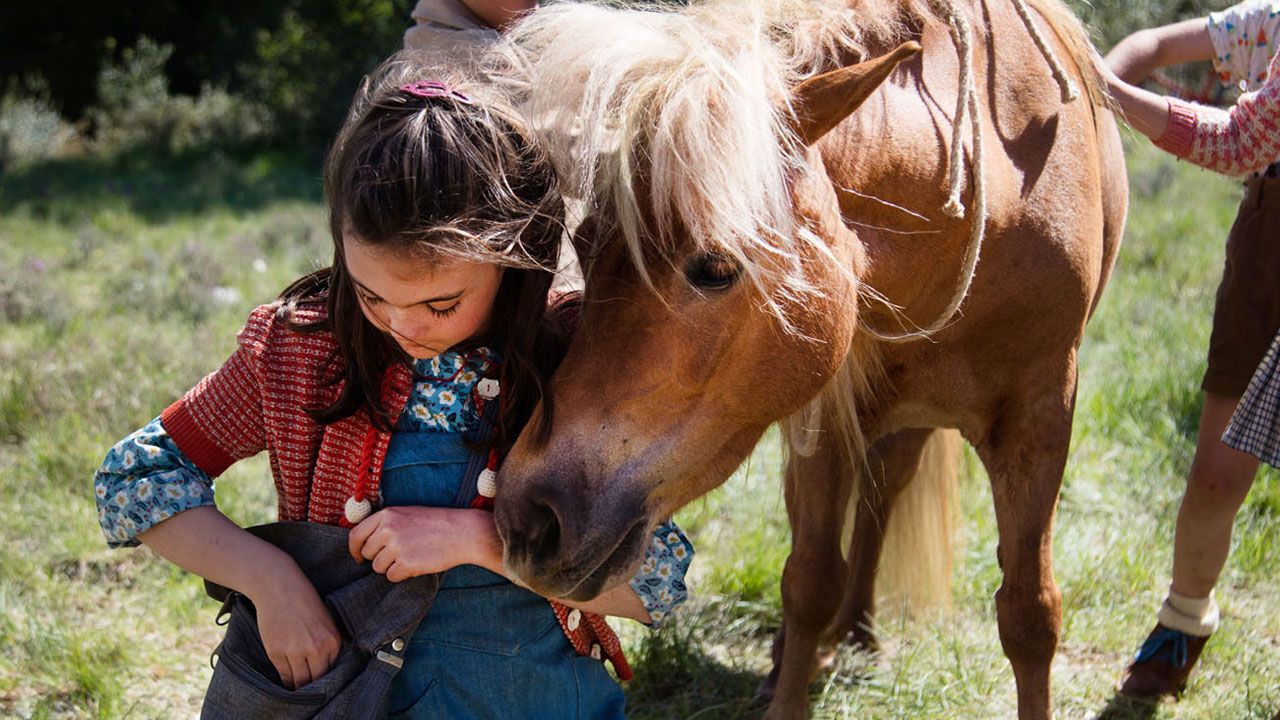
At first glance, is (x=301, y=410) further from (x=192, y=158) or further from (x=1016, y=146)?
(x=192, y=158)

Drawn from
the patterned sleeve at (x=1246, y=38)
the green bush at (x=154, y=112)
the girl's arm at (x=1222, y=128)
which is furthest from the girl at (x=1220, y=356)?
the green bush at (x=154, y=112)

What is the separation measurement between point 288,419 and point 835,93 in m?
0.98

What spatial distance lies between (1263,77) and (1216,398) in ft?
2.58

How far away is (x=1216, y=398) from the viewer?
2.74m

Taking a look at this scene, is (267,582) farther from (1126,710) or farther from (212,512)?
(1126,710)

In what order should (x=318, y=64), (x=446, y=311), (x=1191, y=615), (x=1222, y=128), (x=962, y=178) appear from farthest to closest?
(x=318, y=64) < (x=1191, y=615) < (x=1222, y=128) < (x=962, y=178) < (x=446, y=311)

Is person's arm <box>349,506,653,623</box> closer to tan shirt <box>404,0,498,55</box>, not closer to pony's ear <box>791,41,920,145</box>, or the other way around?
pony's ear <box>791,41,920,145</box>

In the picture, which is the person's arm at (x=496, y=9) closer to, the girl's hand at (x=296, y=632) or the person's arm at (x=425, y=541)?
the person's arm at (x=425, y=541)

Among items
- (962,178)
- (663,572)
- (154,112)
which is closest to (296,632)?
(663,572)

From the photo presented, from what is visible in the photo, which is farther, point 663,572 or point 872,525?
point 872,525

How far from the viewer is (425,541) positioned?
162cm

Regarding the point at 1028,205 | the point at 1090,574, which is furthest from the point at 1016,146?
the point at 1090,574

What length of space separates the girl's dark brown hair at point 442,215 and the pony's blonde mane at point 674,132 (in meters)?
0.09

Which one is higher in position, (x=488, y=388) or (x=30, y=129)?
(x=488, y=388)
